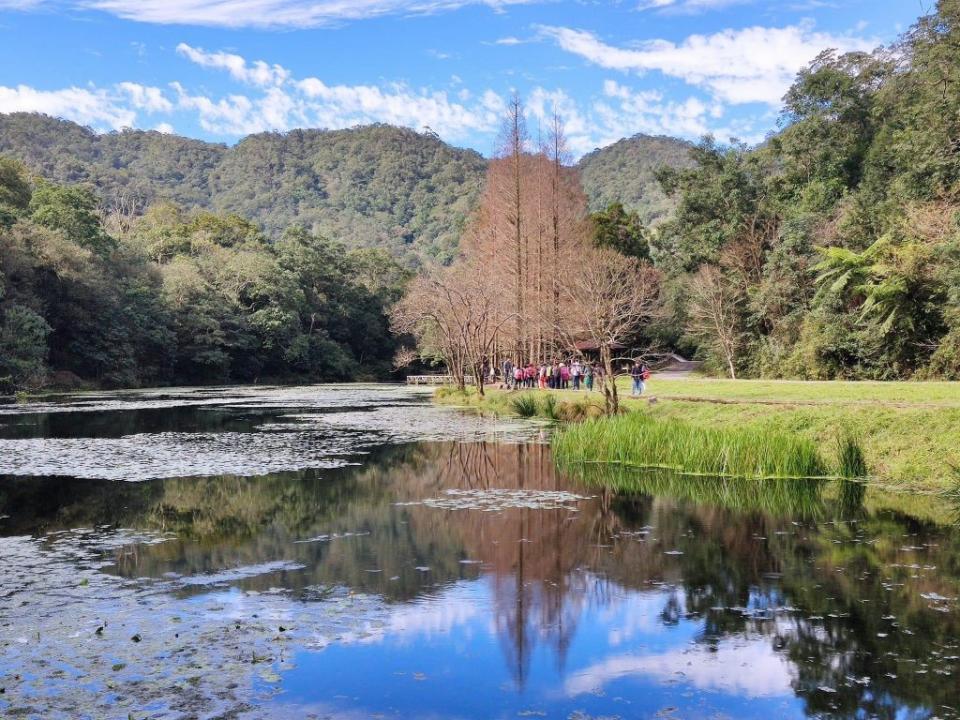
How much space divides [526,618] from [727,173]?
45.4 meters

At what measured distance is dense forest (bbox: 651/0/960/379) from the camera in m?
31.0

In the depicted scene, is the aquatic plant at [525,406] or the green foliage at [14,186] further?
the green foliage at [14,186]

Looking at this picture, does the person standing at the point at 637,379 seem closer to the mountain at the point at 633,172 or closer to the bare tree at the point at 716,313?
the bare tree at the point at 716,313

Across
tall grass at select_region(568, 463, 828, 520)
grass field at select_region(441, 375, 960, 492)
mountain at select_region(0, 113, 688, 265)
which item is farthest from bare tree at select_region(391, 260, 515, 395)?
mountain at select_region(0, 113, 688, 265)

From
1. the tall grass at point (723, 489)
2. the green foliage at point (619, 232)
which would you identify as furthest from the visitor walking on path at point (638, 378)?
the green foliage at point (619, 232)

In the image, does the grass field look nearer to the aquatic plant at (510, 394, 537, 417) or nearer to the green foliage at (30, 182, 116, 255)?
the aquatic plant at (510, 394, 537, 417)

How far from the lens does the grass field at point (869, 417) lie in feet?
50.9

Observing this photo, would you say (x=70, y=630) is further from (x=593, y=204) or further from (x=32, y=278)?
(x=593, y=204)

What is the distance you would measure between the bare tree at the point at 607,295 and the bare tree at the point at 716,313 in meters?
2.43

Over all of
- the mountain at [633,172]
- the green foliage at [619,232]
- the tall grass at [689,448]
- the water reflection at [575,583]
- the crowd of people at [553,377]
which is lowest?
the water reflection at [575,583]

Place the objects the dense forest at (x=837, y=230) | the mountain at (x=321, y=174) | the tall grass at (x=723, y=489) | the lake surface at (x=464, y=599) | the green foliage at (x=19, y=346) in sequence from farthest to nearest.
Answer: the mountain at (x=321, y=174) < the green foliage at (x=19, y=346) < the dense forest at (x=837, y=230) < the tall grass at (x=723, y=489) < the lake surface at (x=464, y=599)

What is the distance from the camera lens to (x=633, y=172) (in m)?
122

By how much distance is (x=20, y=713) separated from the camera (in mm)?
6172

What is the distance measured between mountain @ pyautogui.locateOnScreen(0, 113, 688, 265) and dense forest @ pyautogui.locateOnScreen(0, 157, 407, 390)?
2491cm
